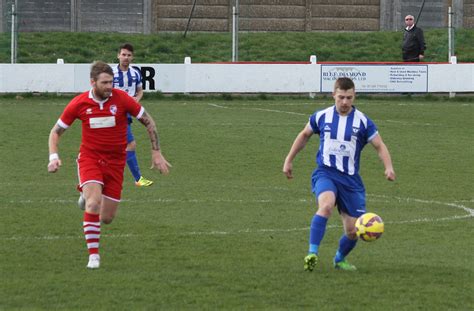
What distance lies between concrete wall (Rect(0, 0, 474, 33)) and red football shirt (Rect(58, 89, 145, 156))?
31653mm

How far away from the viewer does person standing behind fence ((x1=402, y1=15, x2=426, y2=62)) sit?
109ft

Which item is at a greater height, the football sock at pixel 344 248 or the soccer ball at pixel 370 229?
the soccer ball at pixel 370 229

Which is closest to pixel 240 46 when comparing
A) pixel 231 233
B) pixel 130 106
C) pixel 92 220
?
pixel 231 233

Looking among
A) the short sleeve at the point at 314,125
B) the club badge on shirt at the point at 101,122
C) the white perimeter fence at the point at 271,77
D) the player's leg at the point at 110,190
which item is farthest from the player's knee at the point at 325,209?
the white perimeter fence at the point at 271,77

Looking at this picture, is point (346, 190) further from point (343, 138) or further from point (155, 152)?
point (155, 152)

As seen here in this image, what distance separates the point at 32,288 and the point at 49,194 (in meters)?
6.65

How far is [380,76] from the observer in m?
35.9

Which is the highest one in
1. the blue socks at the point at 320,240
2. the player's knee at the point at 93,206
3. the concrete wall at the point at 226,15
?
the concrete wall at the point at 226,15

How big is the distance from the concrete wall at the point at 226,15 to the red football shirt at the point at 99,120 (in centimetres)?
3165

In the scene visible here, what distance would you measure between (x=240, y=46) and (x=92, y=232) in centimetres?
3321

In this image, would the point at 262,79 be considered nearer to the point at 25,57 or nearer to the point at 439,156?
the point at 25,57

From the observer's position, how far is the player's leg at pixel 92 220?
1037cm

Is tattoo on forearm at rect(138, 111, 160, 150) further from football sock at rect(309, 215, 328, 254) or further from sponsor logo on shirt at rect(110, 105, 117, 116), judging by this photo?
football sock at rect(309, 215, 328, 254)

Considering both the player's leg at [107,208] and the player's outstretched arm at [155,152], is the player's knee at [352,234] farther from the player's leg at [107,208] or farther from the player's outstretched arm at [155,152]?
the player's leg at [107,208]
